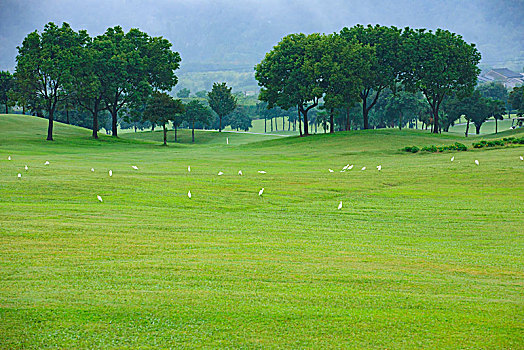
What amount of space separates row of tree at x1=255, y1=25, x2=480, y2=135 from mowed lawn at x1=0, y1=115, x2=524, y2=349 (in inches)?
2118

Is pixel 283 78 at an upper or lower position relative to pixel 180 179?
upper

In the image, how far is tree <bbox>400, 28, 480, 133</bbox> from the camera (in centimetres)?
8462

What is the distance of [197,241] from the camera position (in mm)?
14789

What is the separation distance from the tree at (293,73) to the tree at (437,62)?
15.7 metres

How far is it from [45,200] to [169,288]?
41.8 ft

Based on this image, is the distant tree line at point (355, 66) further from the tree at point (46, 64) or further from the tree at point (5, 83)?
the tree at point (5, 83)

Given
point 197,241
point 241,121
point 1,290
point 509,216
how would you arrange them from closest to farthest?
point 1,290 → point 197,241 → point 509,216 → point 241,121

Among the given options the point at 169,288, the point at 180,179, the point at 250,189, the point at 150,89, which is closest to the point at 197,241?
the point at 169,288

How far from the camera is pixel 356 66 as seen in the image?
79562 mm

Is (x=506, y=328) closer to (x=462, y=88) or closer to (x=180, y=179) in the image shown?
(x=180, y=179)

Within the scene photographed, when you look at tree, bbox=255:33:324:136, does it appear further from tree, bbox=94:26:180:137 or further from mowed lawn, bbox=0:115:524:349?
mowed lawn, bbox=0:115:524:349

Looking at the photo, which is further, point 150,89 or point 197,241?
point 150,89

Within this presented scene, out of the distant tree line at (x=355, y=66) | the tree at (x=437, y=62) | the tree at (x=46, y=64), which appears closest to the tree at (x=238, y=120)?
the distant tree line at (x=355, y=66)

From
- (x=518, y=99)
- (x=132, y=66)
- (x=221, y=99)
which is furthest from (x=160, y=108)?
(x=518, y=99)
